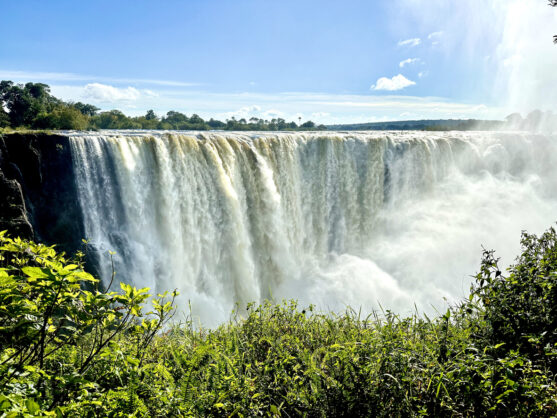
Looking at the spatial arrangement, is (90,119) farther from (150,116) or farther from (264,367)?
(264,367)

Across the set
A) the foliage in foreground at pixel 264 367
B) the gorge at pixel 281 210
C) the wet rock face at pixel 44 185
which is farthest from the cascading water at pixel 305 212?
the foliage in foreground at pixel 264 367

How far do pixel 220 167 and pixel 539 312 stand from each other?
35.8 ft

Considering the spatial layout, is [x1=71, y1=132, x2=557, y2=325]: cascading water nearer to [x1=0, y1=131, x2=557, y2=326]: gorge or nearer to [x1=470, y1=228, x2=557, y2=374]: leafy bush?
[x1=0, y1=131, x2=557, y2=326]: gorge

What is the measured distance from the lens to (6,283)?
4.50 feet

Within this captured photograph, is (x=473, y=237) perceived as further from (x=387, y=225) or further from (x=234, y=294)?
(x=234, y=294)

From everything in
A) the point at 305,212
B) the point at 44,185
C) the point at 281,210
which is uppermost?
the point at 44,185

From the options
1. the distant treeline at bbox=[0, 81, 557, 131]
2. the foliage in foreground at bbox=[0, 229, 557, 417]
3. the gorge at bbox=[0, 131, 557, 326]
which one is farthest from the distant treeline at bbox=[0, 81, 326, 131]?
the foliage in foreground at bbox=[0, 229, 557, 417]

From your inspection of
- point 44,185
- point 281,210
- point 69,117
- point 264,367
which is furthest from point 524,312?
point 69,117

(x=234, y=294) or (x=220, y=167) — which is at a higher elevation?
(x=220, y=167)

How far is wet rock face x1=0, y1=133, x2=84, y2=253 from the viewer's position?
10875 mm

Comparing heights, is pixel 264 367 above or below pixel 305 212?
above

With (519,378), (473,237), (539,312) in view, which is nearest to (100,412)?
(519,378)

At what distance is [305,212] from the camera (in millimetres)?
16203

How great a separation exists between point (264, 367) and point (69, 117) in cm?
2598
